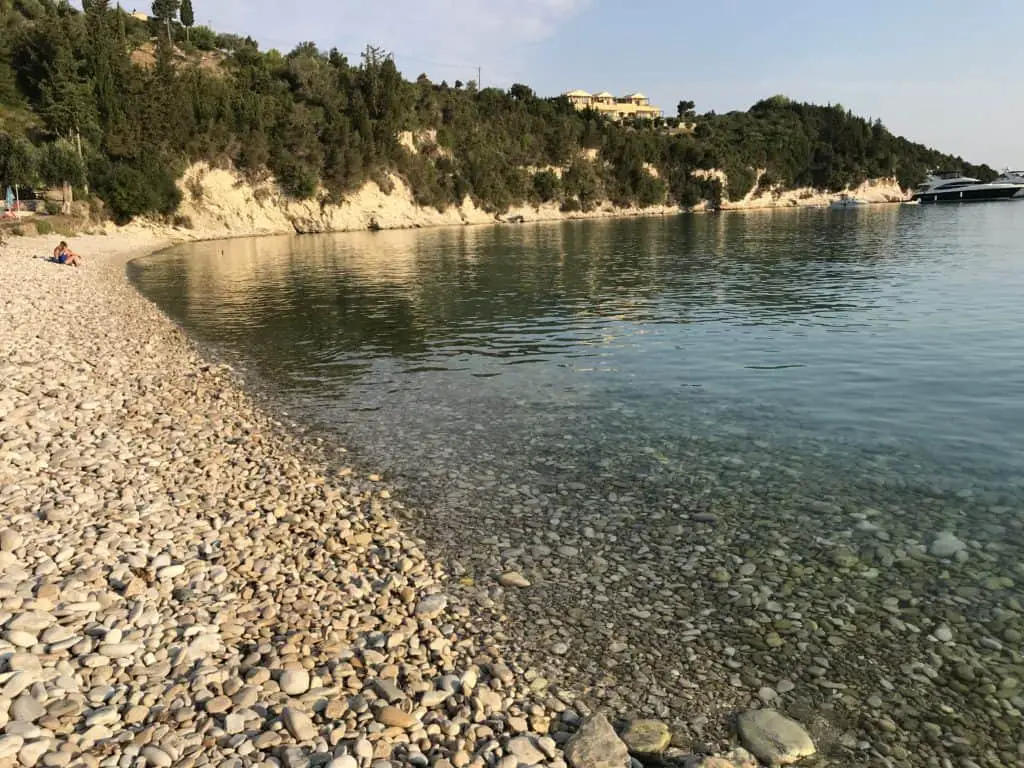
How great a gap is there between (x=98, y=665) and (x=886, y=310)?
28.4m

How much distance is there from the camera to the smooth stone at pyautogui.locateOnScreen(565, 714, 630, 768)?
5.27 metres

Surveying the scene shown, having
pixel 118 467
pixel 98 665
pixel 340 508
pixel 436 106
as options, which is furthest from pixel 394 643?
pixel 436 106

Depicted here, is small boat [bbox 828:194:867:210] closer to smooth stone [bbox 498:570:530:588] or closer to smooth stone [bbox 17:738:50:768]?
smooth stone [bbox 498:570:530:588]

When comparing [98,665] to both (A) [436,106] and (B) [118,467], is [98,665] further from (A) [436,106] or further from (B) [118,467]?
(A) [436,106]

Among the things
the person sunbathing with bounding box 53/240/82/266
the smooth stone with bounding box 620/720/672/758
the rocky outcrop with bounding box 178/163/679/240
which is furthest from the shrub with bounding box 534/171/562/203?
the smooth stone with bounding box 620/720/672/758

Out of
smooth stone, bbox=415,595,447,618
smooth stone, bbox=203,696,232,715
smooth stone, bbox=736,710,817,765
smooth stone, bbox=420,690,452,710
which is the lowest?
smooth stone, bbox=736,710,817,765

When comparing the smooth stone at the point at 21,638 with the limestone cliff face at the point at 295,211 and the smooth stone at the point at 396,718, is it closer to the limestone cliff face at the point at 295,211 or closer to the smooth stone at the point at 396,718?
the smooth stone at the point at 396,718

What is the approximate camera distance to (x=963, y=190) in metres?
178

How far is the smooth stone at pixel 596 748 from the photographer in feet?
17.3

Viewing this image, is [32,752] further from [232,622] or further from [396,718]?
[396,718]

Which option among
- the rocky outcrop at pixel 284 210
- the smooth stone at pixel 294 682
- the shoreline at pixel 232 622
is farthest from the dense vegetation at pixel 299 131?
the smooth stone at pixel 294 682

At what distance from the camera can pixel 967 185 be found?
178250mm

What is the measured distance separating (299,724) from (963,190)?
215923 mm

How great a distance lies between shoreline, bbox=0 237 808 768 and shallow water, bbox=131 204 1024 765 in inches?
33.7
